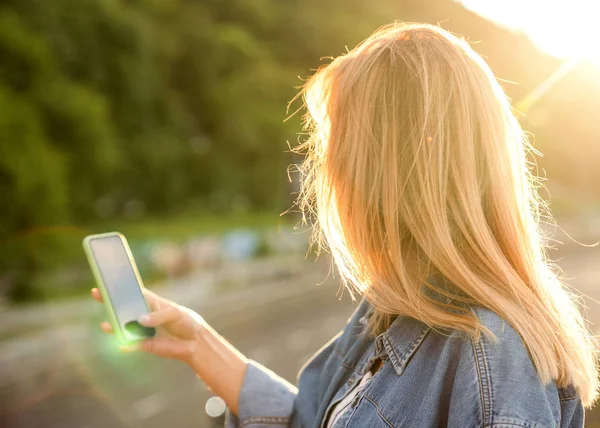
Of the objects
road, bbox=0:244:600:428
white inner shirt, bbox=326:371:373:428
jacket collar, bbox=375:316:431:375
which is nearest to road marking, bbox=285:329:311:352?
road, bbox=0:244:600:428

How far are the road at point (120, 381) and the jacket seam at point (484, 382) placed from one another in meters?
3.76

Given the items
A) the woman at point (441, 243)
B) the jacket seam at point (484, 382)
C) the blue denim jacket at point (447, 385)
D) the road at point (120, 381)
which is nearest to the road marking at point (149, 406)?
the road at point (120, 381)

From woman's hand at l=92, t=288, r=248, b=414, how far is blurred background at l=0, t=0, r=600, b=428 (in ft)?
6.81

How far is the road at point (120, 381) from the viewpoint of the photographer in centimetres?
843

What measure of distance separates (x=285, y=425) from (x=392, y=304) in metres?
0.65

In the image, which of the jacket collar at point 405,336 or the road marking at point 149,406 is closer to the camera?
the jacket collar at point 405,336

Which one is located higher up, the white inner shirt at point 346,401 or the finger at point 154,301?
the finger at point 154,301

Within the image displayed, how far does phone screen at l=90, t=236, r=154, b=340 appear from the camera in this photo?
1870mm

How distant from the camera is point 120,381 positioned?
10.2 metres

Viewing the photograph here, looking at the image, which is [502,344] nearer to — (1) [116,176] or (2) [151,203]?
(1) [116,176]

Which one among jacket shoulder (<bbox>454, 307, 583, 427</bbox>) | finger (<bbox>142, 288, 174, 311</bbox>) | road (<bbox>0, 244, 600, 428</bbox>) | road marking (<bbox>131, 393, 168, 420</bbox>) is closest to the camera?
jacket shoulder (<bbox>454, 307, 583, 427</bbox>)

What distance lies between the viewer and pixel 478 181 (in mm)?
1410

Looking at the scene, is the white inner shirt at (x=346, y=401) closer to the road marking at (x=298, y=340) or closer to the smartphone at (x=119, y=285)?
the smartphone at (x=119, y=285)

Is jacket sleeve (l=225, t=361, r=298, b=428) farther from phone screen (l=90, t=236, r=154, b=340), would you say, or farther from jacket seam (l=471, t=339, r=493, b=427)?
jacket seam (l=471, t=339, r=493, b=427)
